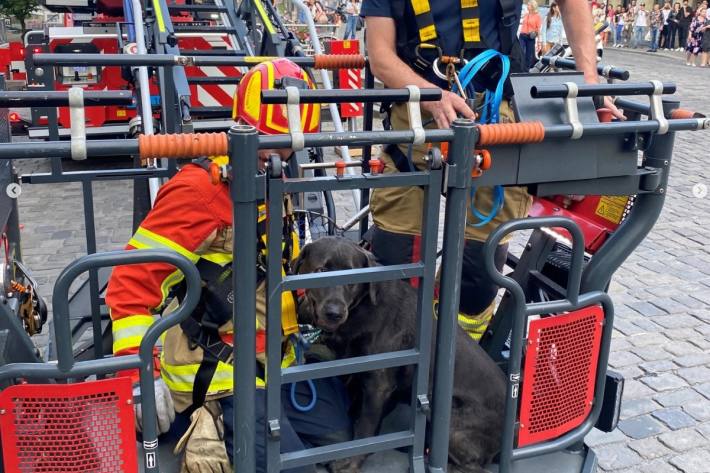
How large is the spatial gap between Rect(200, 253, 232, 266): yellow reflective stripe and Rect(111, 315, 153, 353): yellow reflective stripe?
316mm

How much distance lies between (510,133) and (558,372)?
0.91 meters

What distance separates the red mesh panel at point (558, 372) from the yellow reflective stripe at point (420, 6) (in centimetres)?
145

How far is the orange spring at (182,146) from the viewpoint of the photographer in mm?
1992

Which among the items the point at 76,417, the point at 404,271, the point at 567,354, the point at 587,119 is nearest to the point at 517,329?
the point at 567,354

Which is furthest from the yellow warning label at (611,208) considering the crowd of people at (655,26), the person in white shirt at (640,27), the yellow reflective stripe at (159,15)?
the person in white shirt at (640,27)

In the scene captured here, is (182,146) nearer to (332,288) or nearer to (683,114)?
(332,288)

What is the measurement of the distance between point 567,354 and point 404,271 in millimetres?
757

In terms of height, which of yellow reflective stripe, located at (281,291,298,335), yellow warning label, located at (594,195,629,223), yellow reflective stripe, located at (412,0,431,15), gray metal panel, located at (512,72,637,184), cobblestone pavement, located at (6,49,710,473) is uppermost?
yellow reflective stripe, located at (412,0,431,15)

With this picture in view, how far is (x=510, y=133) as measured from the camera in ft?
7.50

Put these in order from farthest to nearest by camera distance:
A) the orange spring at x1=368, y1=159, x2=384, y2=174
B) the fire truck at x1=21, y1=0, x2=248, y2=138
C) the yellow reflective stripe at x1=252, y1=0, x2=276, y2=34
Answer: the fire truck at x1=21, y1=0, x2=248, y2=138 → the yellow reflective stripe at x1=252, y1=0, x2=276, y2=34 → the orange spring at x1=368, y1=159, x2=384, y2=174

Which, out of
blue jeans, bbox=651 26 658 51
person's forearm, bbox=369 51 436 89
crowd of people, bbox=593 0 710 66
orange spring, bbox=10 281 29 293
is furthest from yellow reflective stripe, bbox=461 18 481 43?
blue jeans, bbox=651 26 658 51

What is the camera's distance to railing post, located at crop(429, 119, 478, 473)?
2.24m

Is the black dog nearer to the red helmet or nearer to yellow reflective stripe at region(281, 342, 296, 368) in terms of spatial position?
yellow reflective stripe at region(281, 342, 296, 368)

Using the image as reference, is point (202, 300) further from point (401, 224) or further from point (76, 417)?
point (401, 224)
